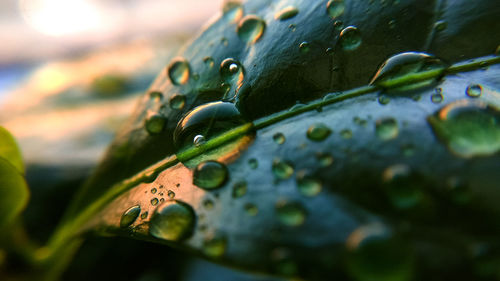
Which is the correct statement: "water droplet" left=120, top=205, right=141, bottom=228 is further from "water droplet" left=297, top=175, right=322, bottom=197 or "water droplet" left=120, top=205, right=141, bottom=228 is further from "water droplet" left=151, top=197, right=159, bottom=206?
"water droplet" left=297, top=175, right=322, bottom=197

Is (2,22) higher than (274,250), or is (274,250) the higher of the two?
(2,22)

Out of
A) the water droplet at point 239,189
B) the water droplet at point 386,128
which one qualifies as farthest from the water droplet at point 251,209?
the water droplet at point 386,128

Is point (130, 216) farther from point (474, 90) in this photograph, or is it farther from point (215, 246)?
point (474, 90)

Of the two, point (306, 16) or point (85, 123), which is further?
point (85, 123)

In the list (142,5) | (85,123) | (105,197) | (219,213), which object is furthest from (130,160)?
(142,5)

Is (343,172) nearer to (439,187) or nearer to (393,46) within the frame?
(439,187)

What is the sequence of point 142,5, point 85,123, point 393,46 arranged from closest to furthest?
point 393,46 < point 85,123 < point 142,5

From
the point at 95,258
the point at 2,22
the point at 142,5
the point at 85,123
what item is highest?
the point at 142,5
